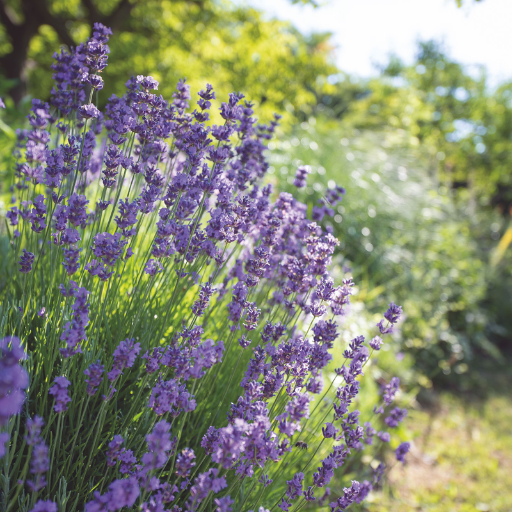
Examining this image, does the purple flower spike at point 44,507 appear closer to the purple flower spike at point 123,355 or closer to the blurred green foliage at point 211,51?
the purple flower spike at point 123,355

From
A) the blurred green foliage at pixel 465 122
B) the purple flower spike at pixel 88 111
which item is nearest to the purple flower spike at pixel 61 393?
the purple flower spike at pixel 88 111

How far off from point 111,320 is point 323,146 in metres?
6.09

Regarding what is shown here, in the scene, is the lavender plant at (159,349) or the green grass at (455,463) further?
the green grass at (455,463)

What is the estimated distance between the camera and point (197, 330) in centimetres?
135

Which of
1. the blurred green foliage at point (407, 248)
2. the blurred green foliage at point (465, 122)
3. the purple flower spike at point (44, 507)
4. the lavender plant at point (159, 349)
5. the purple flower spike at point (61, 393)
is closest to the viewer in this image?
the purple flower spike at point (44, 507)

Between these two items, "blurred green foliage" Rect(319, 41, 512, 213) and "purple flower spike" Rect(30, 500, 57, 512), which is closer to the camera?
"purple flower spike" Rect(30, 500, 57, 512)

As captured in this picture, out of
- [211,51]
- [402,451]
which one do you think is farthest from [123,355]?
[211,51]

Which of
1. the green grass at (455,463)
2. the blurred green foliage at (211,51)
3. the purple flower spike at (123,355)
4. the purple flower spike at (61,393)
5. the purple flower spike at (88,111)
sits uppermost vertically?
the blurred green foliage at (211,51)

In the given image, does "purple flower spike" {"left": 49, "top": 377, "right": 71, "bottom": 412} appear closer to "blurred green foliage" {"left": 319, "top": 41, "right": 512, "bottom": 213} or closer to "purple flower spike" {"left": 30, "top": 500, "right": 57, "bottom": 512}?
"purple flower spike" {"left": 30, "top": 500, "right": 57, "bottom": 512}

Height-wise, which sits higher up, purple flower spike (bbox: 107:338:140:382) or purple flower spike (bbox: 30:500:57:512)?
purple flower spike (bbox: 107:338:140:382)

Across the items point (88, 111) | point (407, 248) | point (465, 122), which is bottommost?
point (407, 248)

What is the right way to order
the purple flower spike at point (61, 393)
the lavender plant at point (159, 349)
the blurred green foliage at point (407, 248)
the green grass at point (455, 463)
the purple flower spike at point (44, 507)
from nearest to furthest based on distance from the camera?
1. the purple flower spike at point (44, 507)
2. the purple flower spike at point (61, 393)
3. the lavender plant at point (159, 349)
4. the green grass at point (455, 463)
5. the blurred green foliage at point (407, 248)

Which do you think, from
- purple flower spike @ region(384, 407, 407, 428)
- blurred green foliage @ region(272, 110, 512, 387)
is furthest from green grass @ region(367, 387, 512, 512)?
purple flower spike @ region(384, 407, 407, 428)

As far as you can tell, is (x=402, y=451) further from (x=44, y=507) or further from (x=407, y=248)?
(x=407, y=248)
